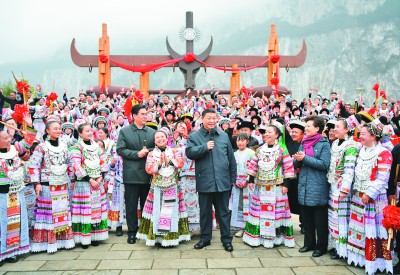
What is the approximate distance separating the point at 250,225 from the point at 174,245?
3.56 feet

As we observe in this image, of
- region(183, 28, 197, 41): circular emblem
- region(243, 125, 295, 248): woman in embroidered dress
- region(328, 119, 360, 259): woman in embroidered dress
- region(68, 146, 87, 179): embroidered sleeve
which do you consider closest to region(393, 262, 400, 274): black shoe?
region(328, 119, 360, 259): woman in embroidered dress

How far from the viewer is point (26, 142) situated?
444 cm

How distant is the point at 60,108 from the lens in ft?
31.8

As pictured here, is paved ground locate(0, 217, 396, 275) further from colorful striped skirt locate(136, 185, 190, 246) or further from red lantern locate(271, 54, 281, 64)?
red lantern locate(271, 54, 281, 64)

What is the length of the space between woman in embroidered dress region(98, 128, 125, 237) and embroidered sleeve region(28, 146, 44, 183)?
3.29 ft

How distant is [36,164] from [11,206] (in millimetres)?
575

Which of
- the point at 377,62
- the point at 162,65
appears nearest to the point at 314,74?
the point at 377,62

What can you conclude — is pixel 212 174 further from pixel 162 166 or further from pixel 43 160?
pixel 43 160

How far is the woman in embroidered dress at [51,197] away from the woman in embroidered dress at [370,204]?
3.61 metres

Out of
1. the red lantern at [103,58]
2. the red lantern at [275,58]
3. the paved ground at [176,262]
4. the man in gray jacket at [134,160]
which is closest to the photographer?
the paved ground at [176,262]

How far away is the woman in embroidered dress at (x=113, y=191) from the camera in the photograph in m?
5.12

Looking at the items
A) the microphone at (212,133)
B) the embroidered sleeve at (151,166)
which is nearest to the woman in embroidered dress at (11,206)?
the embroidered sleeve at (151,166)

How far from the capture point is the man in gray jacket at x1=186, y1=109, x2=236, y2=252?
4277 millimetres

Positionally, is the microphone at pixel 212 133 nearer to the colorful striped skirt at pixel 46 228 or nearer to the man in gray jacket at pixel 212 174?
the man in gray jacket at pixel 212 174
